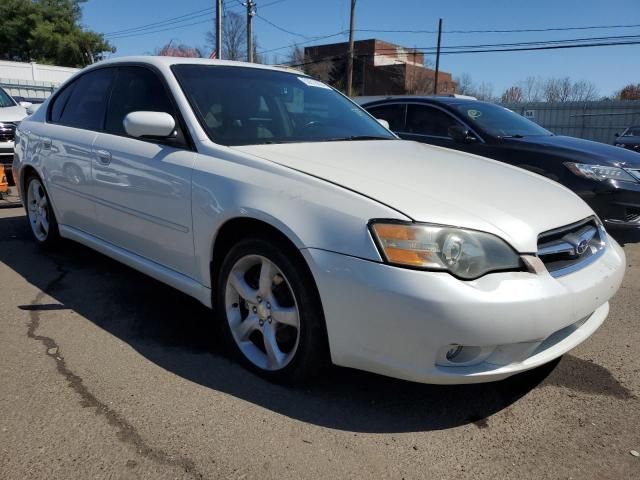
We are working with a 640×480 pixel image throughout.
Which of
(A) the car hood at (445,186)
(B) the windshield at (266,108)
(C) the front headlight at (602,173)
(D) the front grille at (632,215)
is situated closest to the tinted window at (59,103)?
(B) the windshield at (266,108)

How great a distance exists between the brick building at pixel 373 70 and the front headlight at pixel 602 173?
50.3 meters

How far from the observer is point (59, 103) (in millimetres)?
4617

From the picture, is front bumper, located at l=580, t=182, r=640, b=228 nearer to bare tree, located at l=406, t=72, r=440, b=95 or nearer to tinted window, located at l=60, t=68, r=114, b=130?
tinted window, located at l=60, t=68, r=114, b=130

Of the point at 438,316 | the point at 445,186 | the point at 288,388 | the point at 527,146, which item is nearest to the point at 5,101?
the point at 527,146

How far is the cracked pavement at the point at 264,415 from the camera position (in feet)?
7.04

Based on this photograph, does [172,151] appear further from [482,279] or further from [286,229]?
[482,279]

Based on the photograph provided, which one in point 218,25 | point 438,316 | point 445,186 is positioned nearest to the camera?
point 438,316

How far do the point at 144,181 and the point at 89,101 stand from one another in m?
1.35

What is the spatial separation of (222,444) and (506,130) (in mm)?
4900

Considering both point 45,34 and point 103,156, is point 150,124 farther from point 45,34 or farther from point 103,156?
point 45,34

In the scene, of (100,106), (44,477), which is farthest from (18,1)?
(44,477)

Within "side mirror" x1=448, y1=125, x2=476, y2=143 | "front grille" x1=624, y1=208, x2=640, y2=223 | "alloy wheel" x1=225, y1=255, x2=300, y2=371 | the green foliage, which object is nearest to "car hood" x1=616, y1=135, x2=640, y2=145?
"front grille" x1=624, y1=208, x2=640, y2=223

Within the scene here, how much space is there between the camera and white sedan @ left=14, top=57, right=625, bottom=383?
7.23 feet

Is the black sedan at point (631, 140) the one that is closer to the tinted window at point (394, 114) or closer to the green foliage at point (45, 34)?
the tinted window at point (394, 114)
